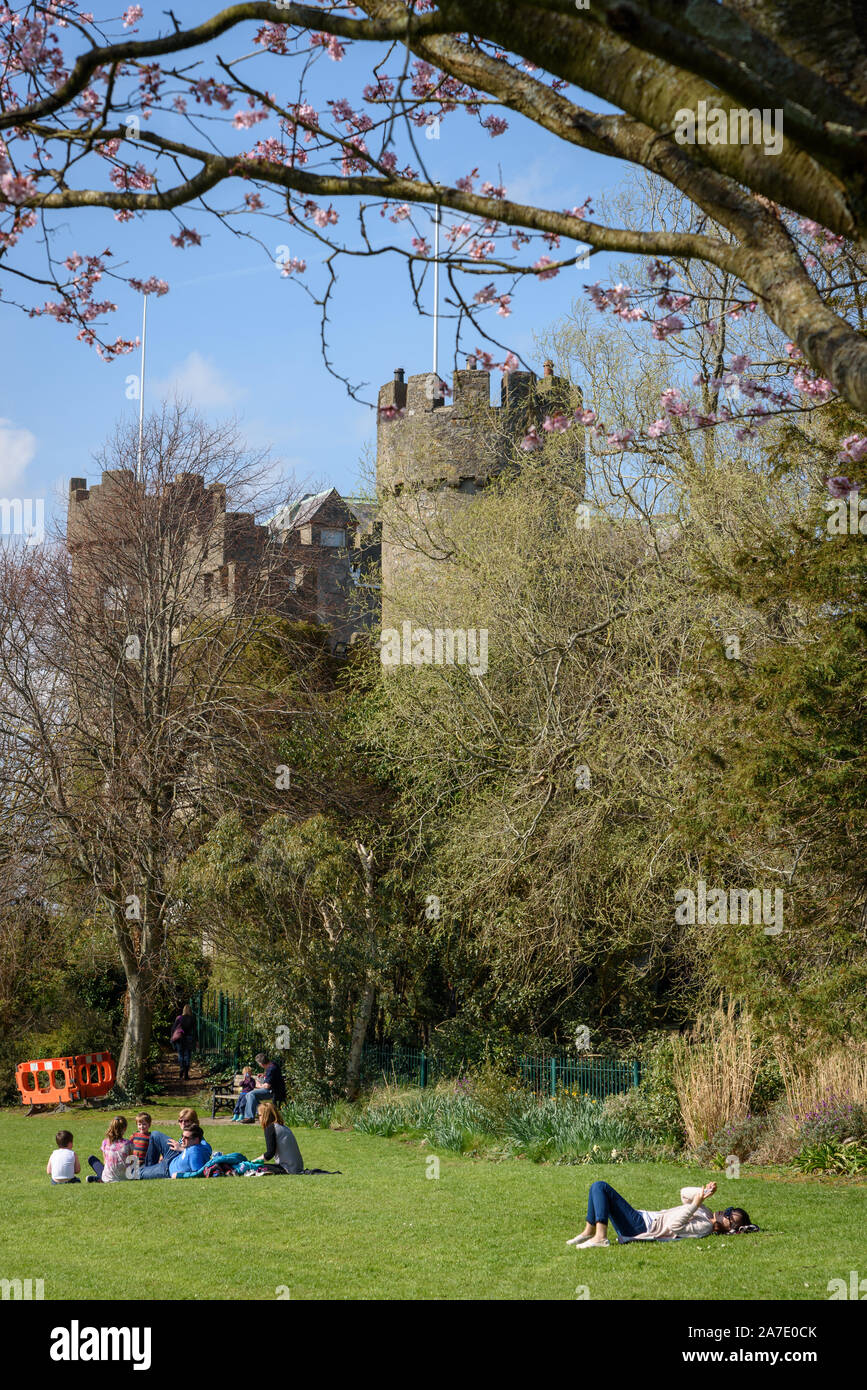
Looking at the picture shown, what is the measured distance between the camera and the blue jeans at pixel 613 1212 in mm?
9203

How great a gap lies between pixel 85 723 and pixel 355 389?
19049 mm

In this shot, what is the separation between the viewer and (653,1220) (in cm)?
954

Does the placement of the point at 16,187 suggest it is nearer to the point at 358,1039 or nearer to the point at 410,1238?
the point at 410,1238

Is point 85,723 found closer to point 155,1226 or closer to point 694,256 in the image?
point 155,1226

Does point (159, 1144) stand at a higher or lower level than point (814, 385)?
lower

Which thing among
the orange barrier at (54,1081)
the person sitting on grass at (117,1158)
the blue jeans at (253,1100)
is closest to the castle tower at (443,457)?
the blue jeans at (253,1100)

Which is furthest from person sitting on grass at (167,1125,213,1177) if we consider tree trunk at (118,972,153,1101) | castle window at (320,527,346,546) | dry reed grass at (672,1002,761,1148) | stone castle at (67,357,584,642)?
castle window at (320,527,346,546)

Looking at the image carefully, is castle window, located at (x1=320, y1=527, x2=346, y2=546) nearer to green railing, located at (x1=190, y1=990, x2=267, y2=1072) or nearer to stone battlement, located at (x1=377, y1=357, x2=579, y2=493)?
stone battlement, located at (x1=377, y1=357, x2=579, y2=493)

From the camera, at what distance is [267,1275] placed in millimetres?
8523

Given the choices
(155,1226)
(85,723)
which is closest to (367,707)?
(85,723)

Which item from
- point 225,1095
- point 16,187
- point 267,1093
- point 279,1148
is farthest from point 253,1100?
point 16,187

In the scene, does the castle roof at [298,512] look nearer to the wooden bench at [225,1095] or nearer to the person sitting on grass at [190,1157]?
the wooden bench at [225,1095]

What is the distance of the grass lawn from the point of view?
26.8ft

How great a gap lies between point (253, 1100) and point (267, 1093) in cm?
34
